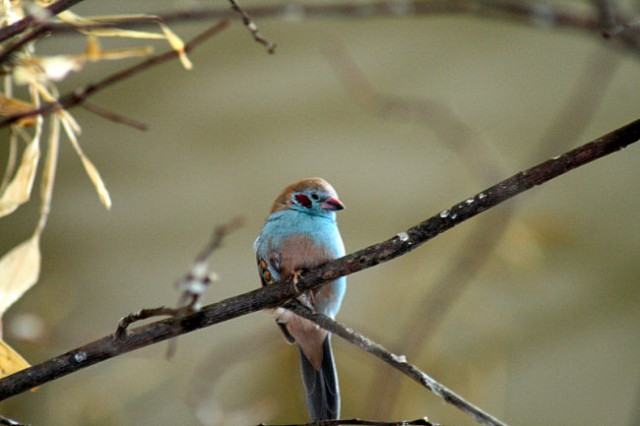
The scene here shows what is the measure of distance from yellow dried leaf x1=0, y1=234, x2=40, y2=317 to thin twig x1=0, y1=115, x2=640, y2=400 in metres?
0.13

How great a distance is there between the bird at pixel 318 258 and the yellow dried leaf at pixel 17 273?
0.49m

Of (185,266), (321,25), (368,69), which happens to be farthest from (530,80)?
(185,266)

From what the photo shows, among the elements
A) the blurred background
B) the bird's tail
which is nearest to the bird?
the bird's tail

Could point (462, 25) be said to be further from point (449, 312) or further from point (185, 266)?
point (185, 266)

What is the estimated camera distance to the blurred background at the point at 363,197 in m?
2.99

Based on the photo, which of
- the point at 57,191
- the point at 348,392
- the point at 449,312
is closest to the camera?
the point at 348,392

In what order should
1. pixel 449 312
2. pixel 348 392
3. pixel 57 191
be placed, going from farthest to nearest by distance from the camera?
1. pixel 57 191
2. pixel 449 312
3. pixel 348 392

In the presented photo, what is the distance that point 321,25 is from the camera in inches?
121

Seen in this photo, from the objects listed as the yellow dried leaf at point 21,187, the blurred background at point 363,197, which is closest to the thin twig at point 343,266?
the yellow dried leaf at point 21,187

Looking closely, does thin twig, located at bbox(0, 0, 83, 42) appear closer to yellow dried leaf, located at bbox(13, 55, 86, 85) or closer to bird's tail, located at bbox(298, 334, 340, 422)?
yellow dried leaf, located at bbox(13, 55, 86, 85)

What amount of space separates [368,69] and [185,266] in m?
1.19

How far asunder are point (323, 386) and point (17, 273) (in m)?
0.67

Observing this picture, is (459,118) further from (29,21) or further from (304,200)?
(29,21)

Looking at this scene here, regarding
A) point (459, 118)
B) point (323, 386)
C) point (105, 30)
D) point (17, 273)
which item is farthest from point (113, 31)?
point (459, 118)
